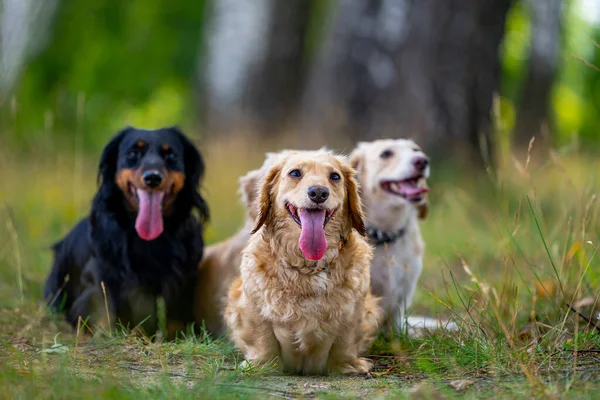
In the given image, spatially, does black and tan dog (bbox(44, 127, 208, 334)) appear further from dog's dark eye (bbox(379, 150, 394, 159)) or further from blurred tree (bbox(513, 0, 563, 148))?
blurred tree (bbox(513, 0, 563, 148))

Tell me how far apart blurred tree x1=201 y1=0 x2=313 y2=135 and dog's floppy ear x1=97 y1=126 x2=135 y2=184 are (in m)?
8.03

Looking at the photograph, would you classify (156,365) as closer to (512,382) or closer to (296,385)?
(296,385)

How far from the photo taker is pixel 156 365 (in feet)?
11.8

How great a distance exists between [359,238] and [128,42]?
16.7 metres

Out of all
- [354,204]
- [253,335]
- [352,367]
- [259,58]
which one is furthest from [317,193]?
[259,58]

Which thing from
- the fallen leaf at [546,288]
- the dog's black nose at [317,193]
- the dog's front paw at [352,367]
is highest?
the dog's black nose at [317,193]

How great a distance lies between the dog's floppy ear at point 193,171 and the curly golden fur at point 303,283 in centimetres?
101

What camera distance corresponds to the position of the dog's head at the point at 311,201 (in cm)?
339

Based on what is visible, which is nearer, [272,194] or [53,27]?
[272,194]

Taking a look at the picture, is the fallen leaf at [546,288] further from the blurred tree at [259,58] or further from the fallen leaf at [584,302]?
the blurred tree at [259,58]

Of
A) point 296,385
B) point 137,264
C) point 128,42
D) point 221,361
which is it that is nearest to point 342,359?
point 296,385

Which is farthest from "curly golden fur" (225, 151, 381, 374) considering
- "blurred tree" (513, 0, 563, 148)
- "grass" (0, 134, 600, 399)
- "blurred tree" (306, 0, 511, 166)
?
"blurred tree" (513, 0, 563, 148)

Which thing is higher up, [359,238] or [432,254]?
[359,238]

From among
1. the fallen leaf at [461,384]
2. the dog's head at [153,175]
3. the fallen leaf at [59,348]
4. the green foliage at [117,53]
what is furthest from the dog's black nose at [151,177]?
the green foliage at [117,53]
